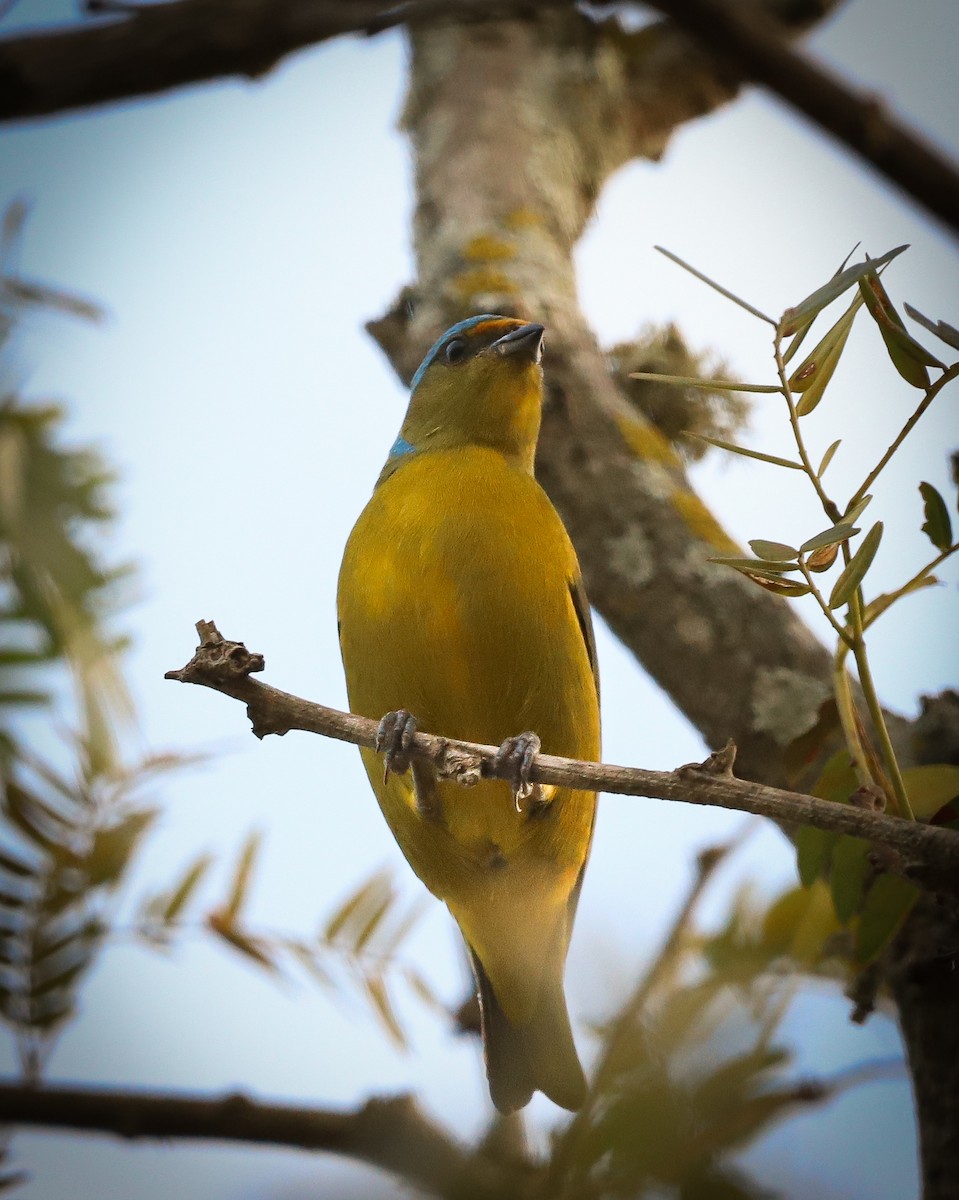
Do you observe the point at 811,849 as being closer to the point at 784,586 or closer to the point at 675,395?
the point at 784,586

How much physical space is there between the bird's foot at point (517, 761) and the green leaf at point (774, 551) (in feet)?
1.75

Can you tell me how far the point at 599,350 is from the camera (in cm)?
417

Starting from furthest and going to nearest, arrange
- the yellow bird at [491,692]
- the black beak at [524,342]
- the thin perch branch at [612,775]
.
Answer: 1. the black beak at [524,342]
2. the yellow bird at [491,692]
3. the thin perch branch at [612,775]

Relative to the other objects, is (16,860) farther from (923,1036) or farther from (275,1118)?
(923,1036)

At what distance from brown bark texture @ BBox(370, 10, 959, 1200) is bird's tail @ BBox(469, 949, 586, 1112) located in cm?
89

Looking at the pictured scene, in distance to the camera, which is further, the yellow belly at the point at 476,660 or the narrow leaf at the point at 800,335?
the yellow belly at the point at 476,660

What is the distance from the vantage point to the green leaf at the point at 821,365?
81.4 inches

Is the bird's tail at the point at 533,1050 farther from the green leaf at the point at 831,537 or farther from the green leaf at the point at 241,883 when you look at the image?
the green leaf at the point at 831,537

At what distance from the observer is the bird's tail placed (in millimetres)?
3113

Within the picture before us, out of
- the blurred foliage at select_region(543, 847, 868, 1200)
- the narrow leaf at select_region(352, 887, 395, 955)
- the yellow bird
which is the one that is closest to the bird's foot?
the yellow bird

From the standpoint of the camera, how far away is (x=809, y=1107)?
2.04 m

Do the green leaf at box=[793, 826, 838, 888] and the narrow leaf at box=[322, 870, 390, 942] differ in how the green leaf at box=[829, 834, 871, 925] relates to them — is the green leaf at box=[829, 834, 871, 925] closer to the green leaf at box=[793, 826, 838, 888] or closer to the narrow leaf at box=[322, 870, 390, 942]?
the green leaf at box=[793, 826, 838, 888]

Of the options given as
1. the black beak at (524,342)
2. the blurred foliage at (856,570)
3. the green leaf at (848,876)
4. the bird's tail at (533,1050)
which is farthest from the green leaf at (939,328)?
the bird's tail at (533,1050)

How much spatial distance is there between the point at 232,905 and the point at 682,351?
258cm
